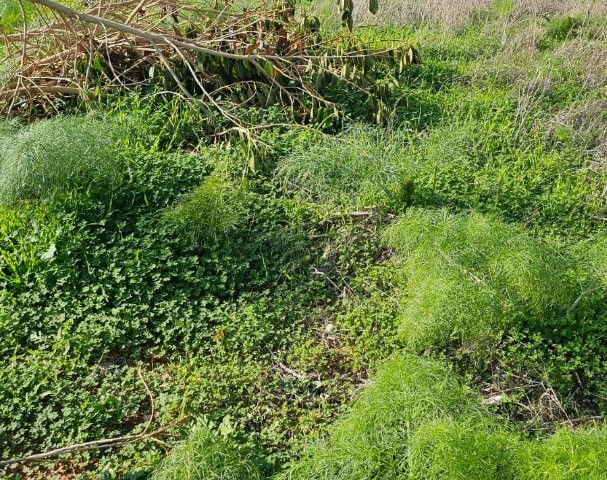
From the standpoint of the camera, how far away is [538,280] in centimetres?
393

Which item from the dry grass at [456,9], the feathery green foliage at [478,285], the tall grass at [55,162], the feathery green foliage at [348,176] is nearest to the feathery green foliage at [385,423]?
the feathery green foliage at [478,285]

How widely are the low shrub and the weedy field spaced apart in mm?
12

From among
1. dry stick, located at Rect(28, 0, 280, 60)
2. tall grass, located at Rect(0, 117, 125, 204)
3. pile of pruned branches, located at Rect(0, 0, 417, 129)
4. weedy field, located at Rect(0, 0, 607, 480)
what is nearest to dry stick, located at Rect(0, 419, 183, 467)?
weedy field, located at Rect(0, 0, 607, 480)

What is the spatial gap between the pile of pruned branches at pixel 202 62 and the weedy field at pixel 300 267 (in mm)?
38

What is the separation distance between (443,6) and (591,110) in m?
2.97

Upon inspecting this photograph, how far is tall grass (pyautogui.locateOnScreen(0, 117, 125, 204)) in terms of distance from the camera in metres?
4.84

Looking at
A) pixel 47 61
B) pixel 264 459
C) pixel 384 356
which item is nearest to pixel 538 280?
pixel 384 356

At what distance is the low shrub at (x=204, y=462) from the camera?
317 centimetres

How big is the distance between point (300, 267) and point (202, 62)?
236 centimetres

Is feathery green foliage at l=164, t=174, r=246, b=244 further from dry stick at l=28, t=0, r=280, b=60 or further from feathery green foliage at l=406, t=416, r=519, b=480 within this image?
feathery green foliage at l=406, t=416, r=519, b=480

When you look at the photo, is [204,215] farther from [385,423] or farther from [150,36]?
[385,423]

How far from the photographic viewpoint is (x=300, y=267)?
15.3ft

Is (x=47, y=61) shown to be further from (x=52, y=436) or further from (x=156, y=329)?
(x=52, y=436)

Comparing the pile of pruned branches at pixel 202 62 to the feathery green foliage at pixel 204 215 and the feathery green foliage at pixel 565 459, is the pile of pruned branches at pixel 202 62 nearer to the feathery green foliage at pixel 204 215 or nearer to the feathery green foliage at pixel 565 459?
the feathery green foliage at pixel 204 215
